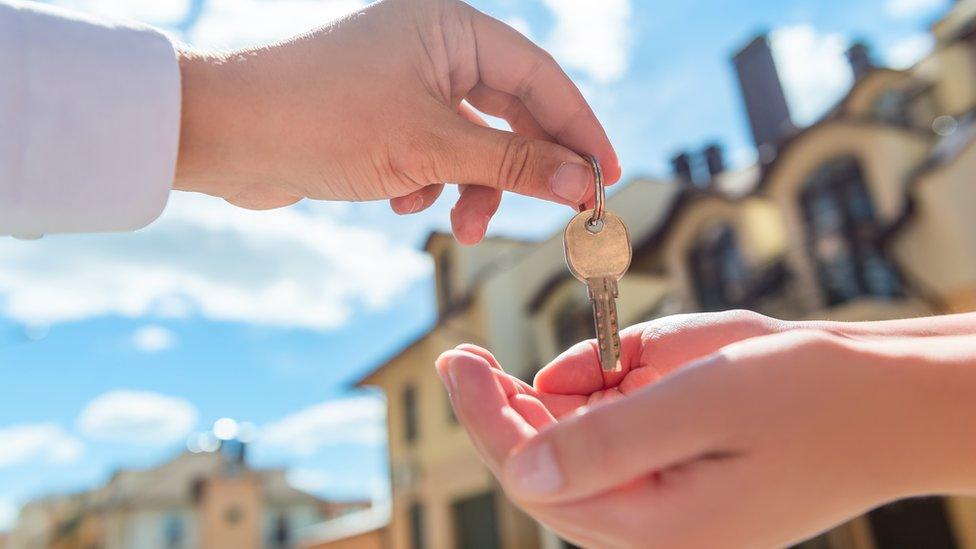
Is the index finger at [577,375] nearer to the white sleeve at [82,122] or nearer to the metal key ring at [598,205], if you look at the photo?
the metal key ring at [598,205]

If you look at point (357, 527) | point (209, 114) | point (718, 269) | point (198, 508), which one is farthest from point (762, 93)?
point (198, 508)

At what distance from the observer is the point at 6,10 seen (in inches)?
63.7

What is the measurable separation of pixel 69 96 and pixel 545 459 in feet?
4.11

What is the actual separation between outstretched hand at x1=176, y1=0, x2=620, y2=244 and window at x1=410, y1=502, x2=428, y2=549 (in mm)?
18311

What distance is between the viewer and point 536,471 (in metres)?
1.22

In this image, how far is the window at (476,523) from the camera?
16.9 metres

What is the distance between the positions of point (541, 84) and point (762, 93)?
733 inches

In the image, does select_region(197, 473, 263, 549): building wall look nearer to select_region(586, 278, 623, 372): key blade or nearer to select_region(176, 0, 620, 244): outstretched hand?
select_region(176, 0, 620, 244): outstretched hand

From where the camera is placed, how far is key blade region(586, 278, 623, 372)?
6.02 feet

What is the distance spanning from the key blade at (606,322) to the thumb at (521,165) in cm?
26

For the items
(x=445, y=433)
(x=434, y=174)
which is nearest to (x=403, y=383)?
(x=445, y=433)

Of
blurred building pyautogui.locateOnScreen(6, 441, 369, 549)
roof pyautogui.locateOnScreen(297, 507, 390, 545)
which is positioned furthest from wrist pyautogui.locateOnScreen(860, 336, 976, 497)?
blurred building pyautogui.locateOnScreen(6, 441, 369, 549)

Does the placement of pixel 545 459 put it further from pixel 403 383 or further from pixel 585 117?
pixel 403 383

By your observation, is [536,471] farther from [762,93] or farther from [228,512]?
[228,512]
